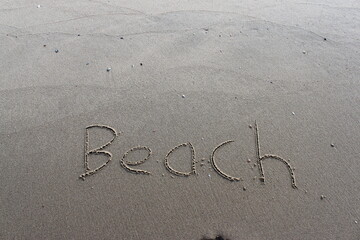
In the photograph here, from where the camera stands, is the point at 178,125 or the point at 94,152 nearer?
the point at 94,152

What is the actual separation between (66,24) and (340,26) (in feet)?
12.5

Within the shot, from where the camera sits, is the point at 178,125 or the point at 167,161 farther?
the point at 178,125

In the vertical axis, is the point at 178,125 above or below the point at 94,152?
above

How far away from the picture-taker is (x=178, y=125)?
2711 millimetres

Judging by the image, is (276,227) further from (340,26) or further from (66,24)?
(66,24)

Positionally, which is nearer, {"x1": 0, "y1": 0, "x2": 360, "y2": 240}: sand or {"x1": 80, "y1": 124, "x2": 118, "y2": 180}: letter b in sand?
{"x1": 0, "y1": 0, "x2": 360, "y2": 240}: sand

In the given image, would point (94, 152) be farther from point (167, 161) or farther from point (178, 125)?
point (178, 125)

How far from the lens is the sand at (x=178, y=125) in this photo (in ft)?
6.86

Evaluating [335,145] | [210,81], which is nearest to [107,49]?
[210,81]

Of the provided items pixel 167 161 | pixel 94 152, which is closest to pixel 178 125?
pixel 167 161

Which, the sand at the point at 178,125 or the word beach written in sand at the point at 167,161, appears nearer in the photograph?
the sand at the point at 178,125

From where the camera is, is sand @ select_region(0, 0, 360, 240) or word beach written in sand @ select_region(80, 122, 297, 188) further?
word beach written in sand @ select_region(80, 122, 297, 188)

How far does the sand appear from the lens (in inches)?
82.3

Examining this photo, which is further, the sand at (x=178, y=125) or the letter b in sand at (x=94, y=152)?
the letter b in sand at (x=94, y=152)
